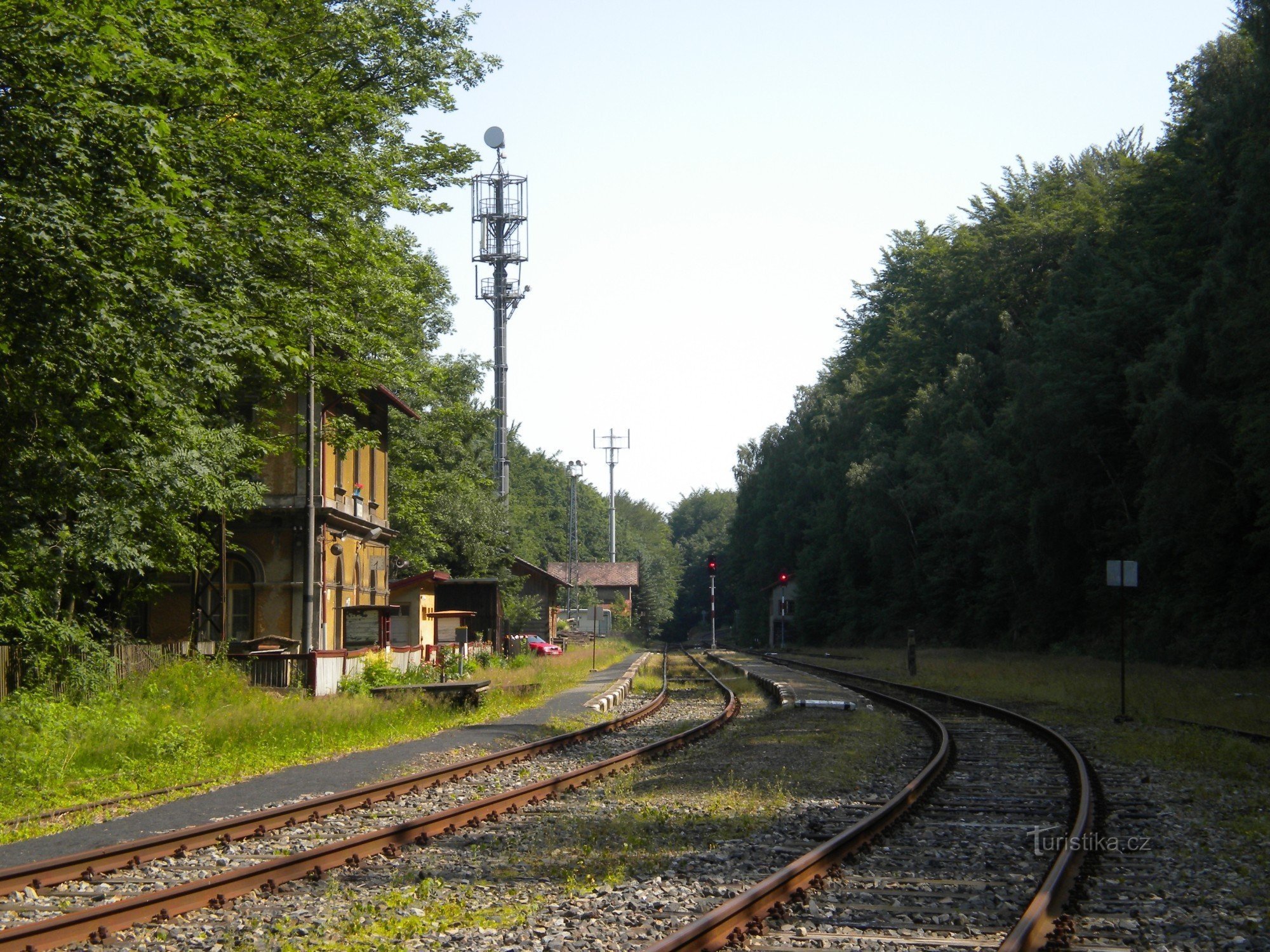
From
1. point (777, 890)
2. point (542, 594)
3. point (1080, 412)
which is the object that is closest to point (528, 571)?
point (542, 594)

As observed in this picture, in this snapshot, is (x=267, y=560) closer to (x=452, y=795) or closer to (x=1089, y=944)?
(x=452, y=795)

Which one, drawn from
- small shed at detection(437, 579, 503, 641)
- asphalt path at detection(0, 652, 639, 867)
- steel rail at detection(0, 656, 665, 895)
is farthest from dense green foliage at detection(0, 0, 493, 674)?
small shed at detection(437, 579, 503, 641)

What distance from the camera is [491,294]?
198 feet

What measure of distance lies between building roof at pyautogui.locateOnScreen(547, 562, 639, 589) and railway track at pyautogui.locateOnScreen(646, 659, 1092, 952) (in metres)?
99.0

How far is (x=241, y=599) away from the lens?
28.2 metres

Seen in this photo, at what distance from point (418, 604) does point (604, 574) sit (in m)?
84.0

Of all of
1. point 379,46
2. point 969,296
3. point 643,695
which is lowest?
point 643,695

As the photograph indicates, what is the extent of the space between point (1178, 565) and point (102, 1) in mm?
33416

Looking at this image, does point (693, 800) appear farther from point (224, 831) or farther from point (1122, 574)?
point (1122, 574)

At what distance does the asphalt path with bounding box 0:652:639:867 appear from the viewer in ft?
30.2

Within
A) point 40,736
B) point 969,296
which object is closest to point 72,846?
point 40,736

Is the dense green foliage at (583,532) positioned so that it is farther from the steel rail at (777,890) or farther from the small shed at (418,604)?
the steel rail at (777,890)

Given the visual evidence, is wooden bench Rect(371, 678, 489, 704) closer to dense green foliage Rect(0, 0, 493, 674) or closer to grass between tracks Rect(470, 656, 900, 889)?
dense green foliage Rect(0, 0, 493, 674)

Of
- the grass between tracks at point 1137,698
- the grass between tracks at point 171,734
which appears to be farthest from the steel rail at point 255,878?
the grass between tracks at point 1137,698
